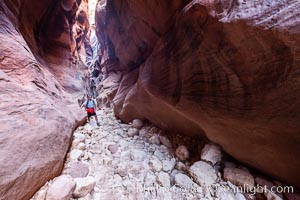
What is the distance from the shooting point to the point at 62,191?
67.1 inches

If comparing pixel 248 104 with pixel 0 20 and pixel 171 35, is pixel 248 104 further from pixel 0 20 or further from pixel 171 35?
pixel 0 20

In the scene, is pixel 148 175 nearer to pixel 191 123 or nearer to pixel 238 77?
pixel 191 123

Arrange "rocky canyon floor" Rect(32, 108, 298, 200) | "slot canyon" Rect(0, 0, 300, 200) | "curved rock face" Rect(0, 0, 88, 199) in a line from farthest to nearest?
"rocky canyon floor" Rect(32, 108, 298, 200), "slot canyon" Rect(0, 0, 300, 200), "curved rock face" Rect(0, 0, 88, 199)

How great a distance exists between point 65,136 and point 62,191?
100 cm

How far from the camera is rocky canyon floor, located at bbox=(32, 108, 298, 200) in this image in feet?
6.40

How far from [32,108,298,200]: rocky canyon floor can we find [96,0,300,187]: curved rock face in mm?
335

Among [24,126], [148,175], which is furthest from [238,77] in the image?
[24,126]

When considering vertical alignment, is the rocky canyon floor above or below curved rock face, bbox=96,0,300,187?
below

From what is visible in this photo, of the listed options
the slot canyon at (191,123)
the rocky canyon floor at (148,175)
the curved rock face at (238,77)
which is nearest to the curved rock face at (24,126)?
the slot canyon at (191,123)

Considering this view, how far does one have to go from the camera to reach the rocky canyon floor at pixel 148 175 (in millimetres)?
1950

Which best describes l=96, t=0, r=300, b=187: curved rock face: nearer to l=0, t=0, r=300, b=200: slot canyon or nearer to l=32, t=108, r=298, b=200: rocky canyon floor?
l=0, t=0, r=300, b=200: slot canyon

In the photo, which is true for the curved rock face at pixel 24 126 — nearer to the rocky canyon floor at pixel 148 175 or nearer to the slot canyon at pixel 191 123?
the slot canyon at pixel 191 123

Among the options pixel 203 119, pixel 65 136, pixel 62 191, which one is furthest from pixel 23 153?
pixel 203 119

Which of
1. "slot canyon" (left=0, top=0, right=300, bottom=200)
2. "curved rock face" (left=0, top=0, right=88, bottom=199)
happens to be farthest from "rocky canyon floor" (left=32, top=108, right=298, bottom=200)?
"curved rock face" (left=0, top=0, right=88, bottom=199)
